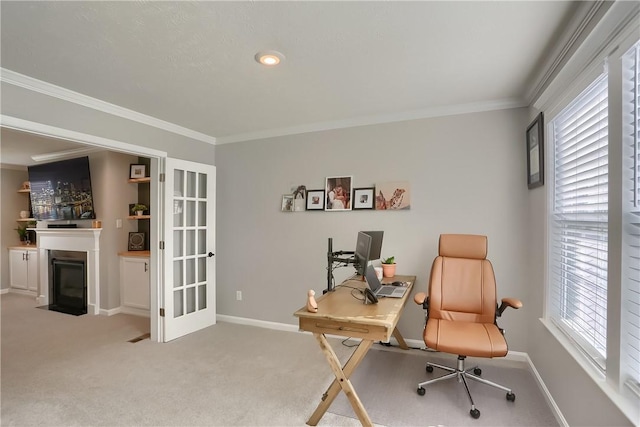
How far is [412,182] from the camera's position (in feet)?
10.7

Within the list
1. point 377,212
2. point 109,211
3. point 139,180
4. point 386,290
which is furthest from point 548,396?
point 109,211

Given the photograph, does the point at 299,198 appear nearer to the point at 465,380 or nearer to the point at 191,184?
the point at 191,184

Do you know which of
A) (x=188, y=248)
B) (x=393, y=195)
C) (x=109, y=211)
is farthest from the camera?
(x=109, y=211)

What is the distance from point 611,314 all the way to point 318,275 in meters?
2.59

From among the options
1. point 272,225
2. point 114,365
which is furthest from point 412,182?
point 114,365

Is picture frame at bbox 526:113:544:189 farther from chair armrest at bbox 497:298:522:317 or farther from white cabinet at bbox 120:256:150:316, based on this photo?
white cabinet at bbox 120:256:150:316

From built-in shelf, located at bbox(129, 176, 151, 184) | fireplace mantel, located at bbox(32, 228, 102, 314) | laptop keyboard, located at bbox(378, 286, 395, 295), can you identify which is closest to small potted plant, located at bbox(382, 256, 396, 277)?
laptop keyboard, located at bbox(378, 286, 395, 295)

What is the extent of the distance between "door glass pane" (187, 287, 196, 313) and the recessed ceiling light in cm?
282

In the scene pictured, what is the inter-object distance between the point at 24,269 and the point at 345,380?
658 cm

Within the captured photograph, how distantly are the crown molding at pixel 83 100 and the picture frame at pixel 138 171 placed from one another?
147cm

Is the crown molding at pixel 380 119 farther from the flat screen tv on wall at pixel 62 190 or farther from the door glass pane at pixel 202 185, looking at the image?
the flat screen tv on wall at pixel 62 190

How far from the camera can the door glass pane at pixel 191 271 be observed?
3.82m

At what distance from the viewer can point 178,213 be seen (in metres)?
3.67

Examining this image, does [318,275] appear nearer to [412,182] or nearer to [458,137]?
[412,182]
